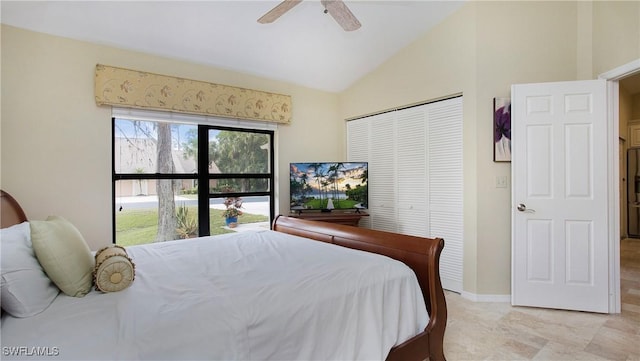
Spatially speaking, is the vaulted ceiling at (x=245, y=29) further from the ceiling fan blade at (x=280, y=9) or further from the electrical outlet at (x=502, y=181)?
the electrical outlet at (x=502, y=181)

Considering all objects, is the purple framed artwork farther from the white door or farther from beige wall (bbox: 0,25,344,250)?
beige wall (bbox: 0,25,344,250)

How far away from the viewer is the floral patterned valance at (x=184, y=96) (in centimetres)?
288

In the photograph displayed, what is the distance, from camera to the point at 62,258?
1.30 meters

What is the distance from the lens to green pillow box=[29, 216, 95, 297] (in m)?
1.26

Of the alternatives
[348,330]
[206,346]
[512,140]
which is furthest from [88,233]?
[512,140]

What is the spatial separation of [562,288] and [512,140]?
53.8 inches

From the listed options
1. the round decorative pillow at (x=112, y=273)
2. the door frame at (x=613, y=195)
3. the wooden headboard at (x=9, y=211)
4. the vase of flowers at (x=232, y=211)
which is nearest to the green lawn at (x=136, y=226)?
the vase of flowers at (x=232, y=211)

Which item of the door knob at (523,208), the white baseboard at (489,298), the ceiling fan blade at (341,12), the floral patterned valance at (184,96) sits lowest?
the white baseboard at (489,298)

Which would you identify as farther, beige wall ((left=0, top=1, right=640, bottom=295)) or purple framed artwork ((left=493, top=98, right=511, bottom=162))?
purple framed artwork ((left=493, top=98, right=511, bottom=162))

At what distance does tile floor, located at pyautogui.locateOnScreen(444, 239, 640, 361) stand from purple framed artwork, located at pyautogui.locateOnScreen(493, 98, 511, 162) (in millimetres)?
1384

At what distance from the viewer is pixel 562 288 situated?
2.69 metres

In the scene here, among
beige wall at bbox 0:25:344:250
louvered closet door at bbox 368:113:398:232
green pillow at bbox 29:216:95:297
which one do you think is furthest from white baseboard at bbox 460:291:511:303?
beige wall at bbox 0:25:344:250

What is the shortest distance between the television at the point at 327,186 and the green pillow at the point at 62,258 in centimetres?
257

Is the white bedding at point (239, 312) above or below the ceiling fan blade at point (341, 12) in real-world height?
below
